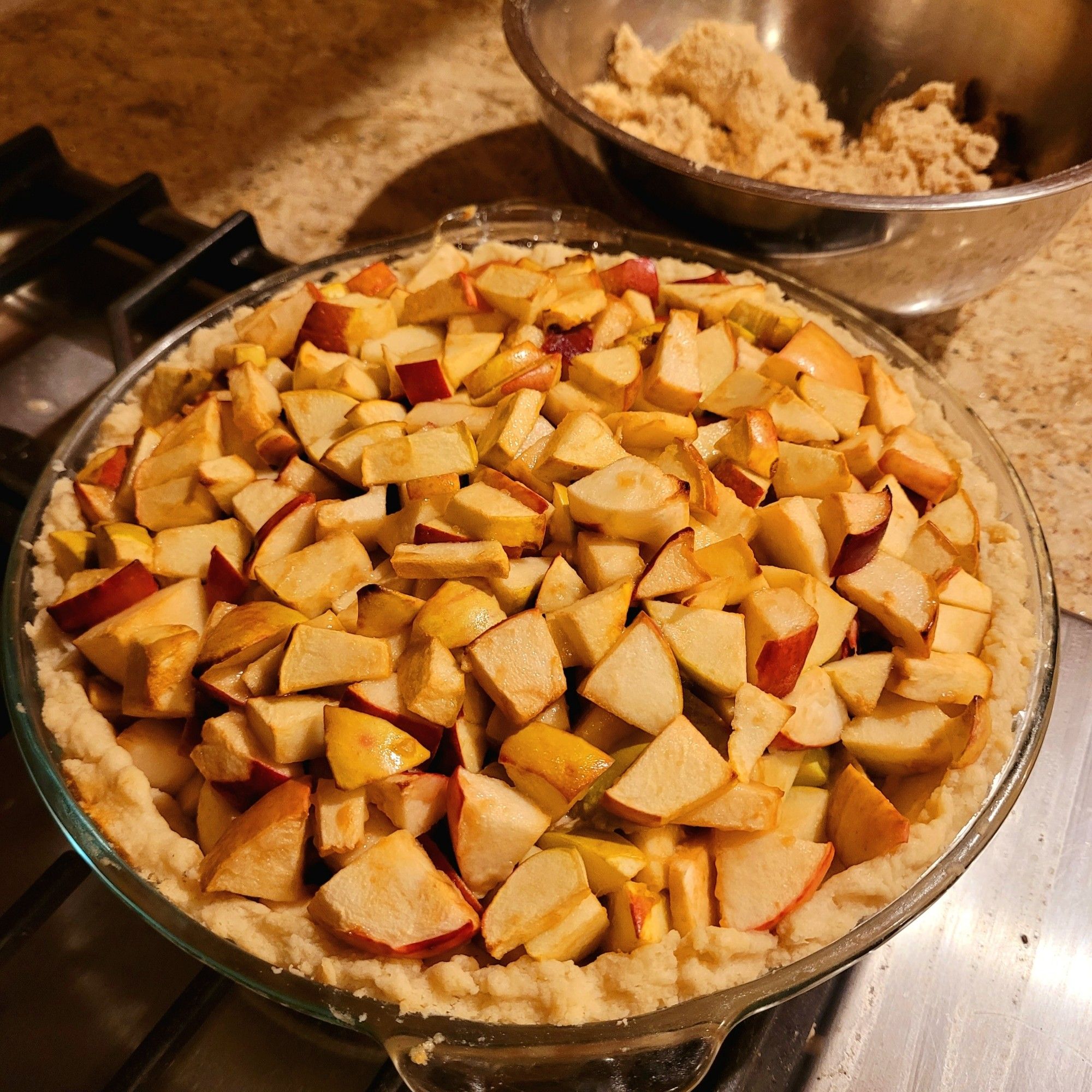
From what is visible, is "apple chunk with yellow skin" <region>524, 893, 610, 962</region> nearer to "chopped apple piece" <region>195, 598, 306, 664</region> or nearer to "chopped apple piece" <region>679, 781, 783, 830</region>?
"chopped apple piece" <region>679, 781, 783, 830</region>

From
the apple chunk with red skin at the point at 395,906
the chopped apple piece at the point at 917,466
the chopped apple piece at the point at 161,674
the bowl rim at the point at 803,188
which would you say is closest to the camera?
the apple chunk with red skin at the point at 395,906

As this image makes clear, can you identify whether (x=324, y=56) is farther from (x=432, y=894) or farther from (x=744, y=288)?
(x=432, y=894)

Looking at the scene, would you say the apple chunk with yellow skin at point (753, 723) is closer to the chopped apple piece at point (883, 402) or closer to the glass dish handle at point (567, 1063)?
the glass dish handle at point (567, 1063)

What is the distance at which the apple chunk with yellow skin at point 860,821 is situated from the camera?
0.73 meters

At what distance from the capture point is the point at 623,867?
2.26ft

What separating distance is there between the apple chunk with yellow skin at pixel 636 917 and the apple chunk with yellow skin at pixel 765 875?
5cm

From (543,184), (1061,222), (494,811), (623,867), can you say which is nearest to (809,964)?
(623,867)

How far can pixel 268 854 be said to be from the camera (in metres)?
0.70

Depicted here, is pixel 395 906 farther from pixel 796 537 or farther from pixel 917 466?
pixel 917 466

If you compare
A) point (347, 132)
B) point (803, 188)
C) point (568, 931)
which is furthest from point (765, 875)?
point (347, 132)

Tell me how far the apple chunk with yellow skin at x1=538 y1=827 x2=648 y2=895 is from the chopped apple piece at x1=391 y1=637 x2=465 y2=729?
0.13m

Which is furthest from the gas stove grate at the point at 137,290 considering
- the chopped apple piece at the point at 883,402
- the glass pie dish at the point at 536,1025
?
the chopped apple piece at the point at 883,402

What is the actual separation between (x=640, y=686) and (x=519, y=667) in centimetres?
10

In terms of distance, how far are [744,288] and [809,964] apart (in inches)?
29.2
